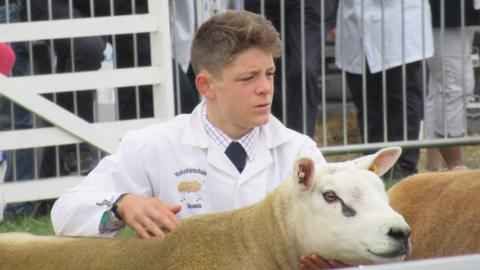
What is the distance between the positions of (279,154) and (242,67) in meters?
0.35

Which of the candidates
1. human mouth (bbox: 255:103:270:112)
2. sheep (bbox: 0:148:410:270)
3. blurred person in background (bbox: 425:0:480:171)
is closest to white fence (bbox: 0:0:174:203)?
blurred person in background (bbox: 425:0:480:171)

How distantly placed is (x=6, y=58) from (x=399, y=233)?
155 inches

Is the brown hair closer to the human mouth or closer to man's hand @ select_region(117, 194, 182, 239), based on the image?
the human mouth

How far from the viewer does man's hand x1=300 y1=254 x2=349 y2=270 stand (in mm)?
4328

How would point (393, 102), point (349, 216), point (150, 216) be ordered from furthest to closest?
point (393, 102), point (150, 216), point (349, 216)

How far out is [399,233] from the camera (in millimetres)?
4086

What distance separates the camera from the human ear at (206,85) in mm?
4941

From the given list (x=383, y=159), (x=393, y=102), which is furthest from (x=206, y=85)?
(x=393, y=102)

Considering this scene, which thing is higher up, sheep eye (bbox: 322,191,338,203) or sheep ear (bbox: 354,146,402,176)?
sheep ear (bbox: 354,146,402,176)

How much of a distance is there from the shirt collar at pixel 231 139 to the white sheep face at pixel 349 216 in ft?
1.72

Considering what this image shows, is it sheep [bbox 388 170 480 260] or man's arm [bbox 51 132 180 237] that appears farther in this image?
→ sheep [bbox 388 170 480 260]

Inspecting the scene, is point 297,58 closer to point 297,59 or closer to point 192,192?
point 297,59

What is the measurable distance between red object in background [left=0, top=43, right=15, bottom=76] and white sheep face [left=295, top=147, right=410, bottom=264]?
3497mm

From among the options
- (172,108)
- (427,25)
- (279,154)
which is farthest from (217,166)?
(427,25)
